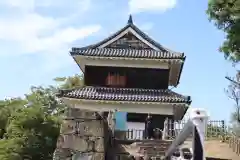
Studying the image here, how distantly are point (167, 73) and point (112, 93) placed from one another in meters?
3.46

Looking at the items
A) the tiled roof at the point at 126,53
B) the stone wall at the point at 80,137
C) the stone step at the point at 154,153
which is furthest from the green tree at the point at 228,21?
the stone wall at the point at 80,137

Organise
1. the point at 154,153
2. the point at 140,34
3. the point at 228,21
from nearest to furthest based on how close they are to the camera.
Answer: the point at 154,153, the point at 228,21, the point at 140,34

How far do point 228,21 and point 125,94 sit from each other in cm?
686

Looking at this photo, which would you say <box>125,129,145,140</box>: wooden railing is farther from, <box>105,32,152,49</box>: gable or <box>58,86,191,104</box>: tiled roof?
<box>105,32,152,49</box>: gable

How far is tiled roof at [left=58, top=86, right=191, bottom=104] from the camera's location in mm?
22828

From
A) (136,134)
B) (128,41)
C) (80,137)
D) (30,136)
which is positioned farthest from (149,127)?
(80,137)

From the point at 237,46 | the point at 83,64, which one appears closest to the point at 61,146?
the point at 237,46

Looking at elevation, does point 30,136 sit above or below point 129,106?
below

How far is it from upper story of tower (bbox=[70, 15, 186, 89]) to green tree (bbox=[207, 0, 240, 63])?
2685 millimetres

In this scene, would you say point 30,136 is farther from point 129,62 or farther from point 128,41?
point 128,41

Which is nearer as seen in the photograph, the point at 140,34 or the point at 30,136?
the point at 30,136

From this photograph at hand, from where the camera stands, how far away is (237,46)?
21562 millimetres

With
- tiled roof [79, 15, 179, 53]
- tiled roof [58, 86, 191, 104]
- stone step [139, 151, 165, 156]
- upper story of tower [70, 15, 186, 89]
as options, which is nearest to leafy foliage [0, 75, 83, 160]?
tiled roof [58, 86, 191, 104]

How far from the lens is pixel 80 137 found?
7824mm
